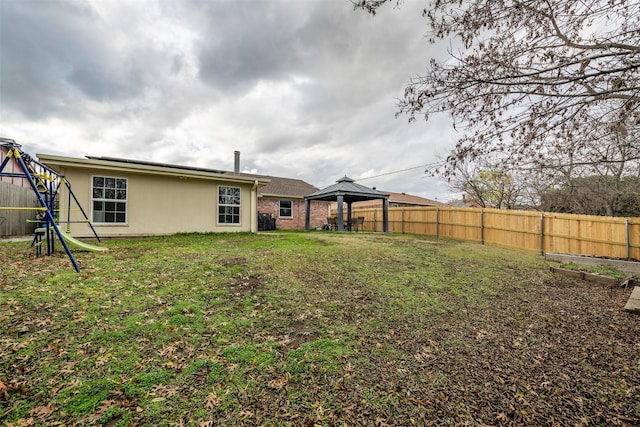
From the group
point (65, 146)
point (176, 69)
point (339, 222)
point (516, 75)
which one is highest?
point (176, 69)

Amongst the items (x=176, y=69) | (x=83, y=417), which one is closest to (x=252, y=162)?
(x=176, y=69)

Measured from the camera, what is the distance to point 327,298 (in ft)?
13.8

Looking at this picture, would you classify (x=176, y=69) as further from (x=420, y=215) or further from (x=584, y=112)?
(x=420, y=215)

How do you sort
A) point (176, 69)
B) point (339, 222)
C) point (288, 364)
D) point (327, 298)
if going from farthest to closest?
1. point (339, 222)
2. point (176, 69)
3. point (327, 298)
4. point (288, 364)

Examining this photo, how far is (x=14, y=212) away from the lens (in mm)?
10641

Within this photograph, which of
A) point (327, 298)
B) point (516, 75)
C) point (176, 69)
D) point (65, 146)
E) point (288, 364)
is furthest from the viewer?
point (65, 146)

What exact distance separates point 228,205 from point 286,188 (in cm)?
937

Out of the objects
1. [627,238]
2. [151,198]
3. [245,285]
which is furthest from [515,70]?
[151,198]

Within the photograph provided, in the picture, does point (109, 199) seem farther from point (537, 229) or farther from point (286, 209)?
point (537, 229)

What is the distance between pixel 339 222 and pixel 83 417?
13605mm

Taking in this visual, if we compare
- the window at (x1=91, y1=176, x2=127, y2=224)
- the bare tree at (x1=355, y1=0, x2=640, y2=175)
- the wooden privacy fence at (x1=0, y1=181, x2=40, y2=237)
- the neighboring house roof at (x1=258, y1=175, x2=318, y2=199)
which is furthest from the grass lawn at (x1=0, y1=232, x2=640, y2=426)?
the neighboring house roof at (x1=258, y1=175, x2=318, y2=199)

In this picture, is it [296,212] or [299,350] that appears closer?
[299,350]

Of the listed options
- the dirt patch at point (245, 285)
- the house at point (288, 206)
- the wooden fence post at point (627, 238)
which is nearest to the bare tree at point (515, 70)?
the dirt patch at point (245, 285)

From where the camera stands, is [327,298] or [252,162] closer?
[327,298]
